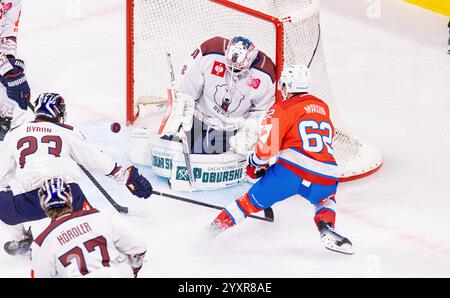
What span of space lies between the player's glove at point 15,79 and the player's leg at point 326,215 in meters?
2.11

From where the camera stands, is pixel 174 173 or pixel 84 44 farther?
pixel 84 44

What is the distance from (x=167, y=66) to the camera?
255 inches

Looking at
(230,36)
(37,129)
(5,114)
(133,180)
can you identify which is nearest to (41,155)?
(37,129)

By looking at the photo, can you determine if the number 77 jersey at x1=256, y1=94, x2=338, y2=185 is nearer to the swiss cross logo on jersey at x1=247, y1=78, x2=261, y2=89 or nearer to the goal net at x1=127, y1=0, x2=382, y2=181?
the goal net at x1=127, y1=0, x2=382, y2=181

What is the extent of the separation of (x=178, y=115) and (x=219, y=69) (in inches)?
13.7

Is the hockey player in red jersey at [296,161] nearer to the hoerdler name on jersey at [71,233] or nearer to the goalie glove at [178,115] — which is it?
the goalie glove at [178,115]

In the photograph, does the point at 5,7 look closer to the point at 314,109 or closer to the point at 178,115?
the point at 178,115

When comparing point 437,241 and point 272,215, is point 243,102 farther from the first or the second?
point 437,241

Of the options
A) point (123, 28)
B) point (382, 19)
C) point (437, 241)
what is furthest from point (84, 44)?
point (437, 241)

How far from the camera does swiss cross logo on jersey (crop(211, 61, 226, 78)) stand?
5.76 m

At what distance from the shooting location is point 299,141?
4.95m

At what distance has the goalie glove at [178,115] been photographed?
5.71 metres

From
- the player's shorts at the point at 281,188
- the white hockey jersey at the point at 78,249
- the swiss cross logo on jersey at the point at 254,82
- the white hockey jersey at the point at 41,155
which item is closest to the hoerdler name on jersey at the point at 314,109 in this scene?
the player's shorts at the point at 281,188
